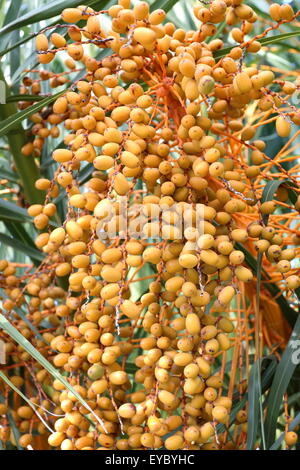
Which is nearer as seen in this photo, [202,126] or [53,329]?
[202,126]

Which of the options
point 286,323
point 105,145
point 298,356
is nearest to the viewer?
point 105,145

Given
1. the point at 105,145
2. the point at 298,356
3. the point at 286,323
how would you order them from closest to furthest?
the point at 105,145
the point at 298,356
the point at 286,323

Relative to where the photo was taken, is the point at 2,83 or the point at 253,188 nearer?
the point at 253,188

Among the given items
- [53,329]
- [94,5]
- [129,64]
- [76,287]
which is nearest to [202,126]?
[129,64]

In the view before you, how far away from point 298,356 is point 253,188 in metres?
0.26

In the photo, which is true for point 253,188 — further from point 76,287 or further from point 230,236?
point 76,287

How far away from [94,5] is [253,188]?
1.44 ft

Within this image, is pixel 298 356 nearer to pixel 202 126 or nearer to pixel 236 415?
pixel 236 415

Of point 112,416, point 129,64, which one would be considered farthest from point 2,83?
point 112,416

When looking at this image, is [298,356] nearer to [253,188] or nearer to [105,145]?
[253,188]

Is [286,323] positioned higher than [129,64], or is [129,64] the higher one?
[129,64]

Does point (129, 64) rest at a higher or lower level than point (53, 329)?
higher

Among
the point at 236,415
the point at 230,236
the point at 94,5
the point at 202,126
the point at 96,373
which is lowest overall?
the point at 236,415

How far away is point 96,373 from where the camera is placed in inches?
34.5
